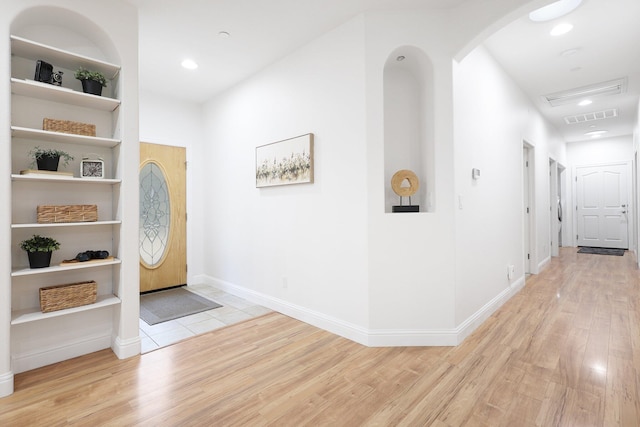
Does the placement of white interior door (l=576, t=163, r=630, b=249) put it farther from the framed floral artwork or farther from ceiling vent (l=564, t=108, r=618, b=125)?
the framed floral artwork

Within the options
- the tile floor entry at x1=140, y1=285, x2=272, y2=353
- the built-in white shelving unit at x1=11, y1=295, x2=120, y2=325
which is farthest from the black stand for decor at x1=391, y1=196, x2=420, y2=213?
the built-in white shelving unit at x1=11, y1=295, x2=120, y2=325

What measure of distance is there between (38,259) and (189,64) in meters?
2.47

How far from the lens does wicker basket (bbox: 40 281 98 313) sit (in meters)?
2.19

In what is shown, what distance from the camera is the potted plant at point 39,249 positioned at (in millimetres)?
2141

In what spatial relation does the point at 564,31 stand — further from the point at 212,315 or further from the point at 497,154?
the point at 212,315

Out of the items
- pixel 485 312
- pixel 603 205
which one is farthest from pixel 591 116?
pixel 485 312

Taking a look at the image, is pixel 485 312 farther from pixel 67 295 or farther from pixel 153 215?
pixel 153 215

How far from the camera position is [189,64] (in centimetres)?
354

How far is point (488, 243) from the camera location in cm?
329

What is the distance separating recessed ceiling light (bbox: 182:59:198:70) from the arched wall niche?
3.49 ft

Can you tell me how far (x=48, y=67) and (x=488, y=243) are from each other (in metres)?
4.06

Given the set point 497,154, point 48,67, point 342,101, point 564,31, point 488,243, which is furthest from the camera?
point 497,154

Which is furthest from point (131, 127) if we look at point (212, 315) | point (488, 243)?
point (488, 243)

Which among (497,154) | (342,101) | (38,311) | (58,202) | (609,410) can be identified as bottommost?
(609,410)
